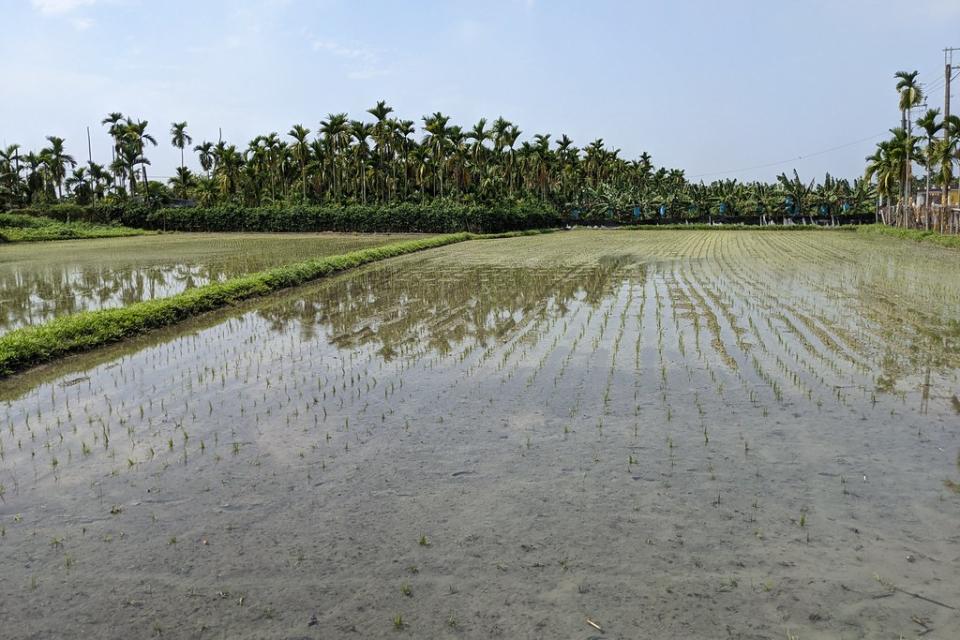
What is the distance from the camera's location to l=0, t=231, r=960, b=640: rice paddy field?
3.93 m

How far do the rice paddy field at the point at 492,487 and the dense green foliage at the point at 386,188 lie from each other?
142 feet

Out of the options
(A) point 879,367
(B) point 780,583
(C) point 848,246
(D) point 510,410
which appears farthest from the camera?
(C) point 848,246

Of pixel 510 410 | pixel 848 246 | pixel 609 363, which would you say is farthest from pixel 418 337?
pixel 848 246

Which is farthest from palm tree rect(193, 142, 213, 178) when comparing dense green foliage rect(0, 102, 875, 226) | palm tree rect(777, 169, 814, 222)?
palm tree rect(777, 169, 814, 222)

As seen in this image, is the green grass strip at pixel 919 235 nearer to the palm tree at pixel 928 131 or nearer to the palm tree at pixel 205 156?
Answer: the palm tree at pixel 928 131

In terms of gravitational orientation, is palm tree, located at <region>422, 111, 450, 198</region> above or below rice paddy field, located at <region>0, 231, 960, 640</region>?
above

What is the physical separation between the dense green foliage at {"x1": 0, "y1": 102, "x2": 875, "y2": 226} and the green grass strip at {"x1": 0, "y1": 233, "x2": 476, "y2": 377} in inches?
1363

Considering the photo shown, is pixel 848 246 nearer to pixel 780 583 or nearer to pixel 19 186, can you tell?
pixel 780 583

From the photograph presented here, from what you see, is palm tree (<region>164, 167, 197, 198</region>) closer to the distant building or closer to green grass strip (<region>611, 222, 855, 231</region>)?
green grass strip (<region>611, 222, 855, 231</region>)

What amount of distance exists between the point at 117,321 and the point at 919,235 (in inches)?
1405

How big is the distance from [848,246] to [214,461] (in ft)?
112

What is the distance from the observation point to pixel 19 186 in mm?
75188

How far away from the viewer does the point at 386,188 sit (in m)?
73.0

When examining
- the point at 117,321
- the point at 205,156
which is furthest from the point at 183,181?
the point at 117,321
